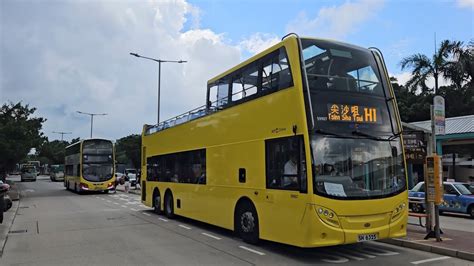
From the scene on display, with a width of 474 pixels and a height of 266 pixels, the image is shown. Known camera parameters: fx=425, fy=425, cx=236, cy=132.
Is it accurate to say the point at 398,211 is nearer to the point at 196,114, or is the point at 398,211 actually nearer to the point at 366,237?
the point at 366,237

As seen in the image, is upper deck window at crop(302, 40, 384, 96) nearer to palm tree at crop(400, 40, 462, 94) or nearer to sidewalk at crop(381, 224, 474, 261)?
sidewalk at crop(381, 224, 474, 261)

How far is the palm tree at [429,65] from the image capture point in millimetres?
35438

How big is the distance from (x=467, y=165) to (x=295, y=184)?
3144 cm

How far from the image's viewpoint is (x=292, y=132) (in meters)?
8.39

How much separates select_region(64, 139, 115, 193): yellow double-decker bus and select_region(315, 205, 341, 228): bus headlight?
24348 millimetres

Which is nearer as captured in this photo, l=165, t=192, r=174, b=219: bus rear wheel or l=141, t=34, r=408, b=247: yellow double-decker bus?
l=141, t=34, r=408, b=247: yellow double-decker bus

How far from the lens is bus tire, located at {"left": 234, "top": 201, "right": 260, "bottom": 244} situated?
31.7 ft

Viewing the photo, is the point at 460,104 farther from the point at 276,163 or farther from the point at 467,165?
the point at 276,163

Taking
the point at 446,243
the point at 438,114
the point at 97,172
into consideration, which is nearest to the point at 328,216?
the point at 446,243

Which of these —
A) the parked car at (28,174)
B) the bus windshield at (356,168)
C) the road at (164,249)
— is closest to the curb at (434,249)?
the road at (164,249)

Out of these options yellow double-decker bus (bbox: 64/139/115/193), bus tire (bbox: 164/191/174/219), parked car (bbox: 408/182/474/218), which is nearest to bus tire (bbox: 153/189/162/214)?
bus tire (bbox: 164/191/174/219)

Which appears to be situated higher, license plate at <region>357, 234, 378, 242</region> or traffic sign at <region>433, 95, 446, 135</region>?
traffic sign at <region>433, 95, 446, 135</region>

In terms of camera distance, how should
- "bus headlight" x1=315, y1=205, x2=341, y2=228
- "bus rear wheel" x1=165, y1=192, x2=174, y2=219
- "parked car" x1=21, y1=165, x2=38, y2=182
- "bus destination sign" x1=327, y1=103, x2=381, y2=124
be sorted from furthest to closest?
"parked car" x1=21, y1=165, x2=38, y2=182 → "bus rear wheel" x1=165, y1=192, x2=174, y2=219 → "bus destination sign" x1=327, y1=103, x2=381, y2=124 → "bus headlight" x1=315, y1=205, x2=341, y2=228

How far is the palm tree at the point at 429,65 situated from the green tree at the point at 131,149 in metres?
A: 46.4
